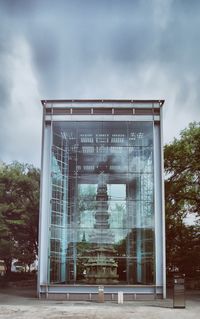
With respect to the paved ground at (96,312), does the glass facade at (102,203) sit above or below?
above

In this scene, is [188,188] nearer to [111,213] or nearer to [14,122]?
[111,213]

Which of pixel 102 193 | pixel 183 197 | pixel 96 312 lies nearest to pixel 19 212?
pixel 102 193

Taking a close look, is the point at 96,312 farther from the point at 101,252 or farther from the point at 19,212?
the point at 19,212

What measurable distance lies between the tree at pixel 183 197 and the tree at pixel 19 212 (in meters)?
12.6

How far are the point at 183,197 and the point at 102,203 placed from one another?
8.89m

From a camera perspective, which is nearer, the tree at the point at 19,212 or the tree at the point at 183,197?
the tree at the point at 183,197

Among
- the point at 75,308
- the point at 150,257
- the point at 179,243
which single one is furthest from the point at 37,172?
the point at 75,308

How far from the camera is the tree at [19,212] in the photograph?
3794 cm

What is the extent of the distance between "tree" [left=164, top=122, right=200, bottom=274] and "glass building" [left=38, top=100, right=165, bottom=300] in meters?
7.00

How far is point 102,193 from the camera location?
94.4 ft

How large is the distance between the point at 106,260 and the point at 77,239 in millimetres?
2764

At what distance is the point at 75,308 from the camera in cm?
1919

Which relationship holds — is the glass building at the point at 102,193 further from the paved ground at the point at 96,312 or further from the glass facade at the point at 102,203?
the paved ground at the point at 96,312

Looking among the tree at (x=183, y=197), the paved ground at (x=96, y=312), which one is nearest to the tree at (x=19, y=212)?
the tree at (x=183, y=197)
